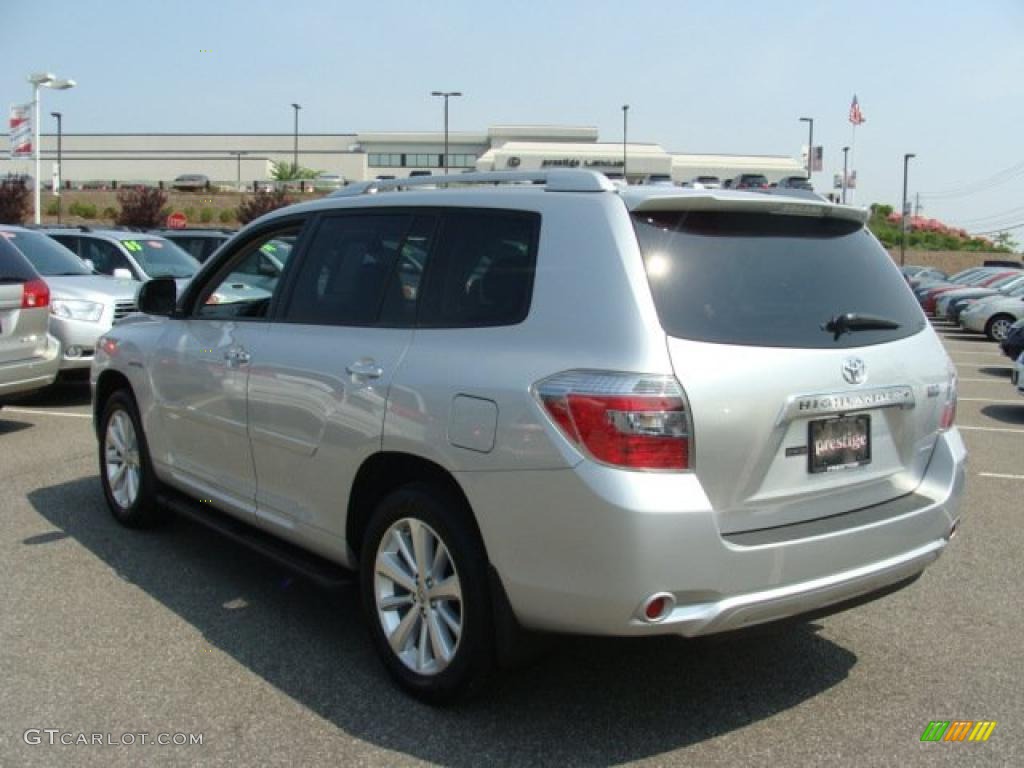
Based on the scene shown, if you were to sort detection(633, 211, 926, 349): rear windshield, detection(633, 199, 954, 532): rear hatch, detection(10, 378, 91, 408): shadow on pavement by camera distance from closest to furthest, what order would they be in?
detection(633, 199, 954, 532): rear hatch < detection(633, 211, 926, 349): rear windshield < detection(10, 378, 91, 408): shadow on pavement

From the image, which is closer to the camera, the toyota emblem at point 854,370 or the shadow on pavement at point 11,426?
the toyota emblem at point 854,370

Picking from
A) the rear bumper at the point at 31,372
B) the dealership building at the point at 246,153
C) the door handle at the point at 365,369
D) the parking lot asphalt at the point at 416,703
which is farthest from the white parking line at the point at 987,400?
the dealership building at the point at 246,153

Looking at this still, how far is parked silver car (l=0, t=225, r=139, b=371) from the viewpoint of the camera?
9.93 meters

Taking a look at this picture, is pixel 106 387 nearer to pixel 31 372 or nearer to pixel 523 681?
pixel 31 372

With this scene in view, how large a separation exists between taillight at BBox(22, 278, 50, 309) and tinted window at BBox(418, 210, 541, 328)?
19.3 ft

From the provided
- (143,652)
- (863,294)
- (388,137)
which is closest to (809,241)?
(863,294)

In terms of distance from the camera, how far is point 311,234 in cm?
448

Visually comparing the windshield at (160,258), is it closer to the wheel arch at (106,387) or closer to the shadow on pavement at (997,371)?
the wheel arch at (106,387)

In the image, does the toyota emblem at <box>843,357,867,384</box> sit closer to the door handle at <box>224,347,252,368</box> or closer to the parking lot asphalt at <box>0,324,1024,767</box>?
the parking lot asphalt at <box>0,324,1024,767</box>

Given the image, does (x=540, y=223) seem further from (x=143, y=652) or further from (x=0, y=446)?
(x=0, y=446)

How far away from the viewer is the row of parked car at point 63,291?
27.1ft

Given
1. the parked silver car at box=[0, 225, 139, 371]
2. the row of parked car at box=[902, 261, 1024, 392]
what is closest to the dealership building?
the row of parked car at box=[902, 261, 1024, 392]

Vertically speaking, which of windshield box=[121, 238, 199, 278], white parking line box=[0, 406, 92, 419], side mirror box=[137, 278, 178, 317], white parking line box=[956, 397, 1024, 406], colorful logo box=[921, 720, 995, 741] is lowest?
colorful logo box=[921, 720, 995, 741]

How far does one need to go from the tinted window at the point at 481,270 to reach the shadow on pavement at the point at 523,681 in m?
1.20
